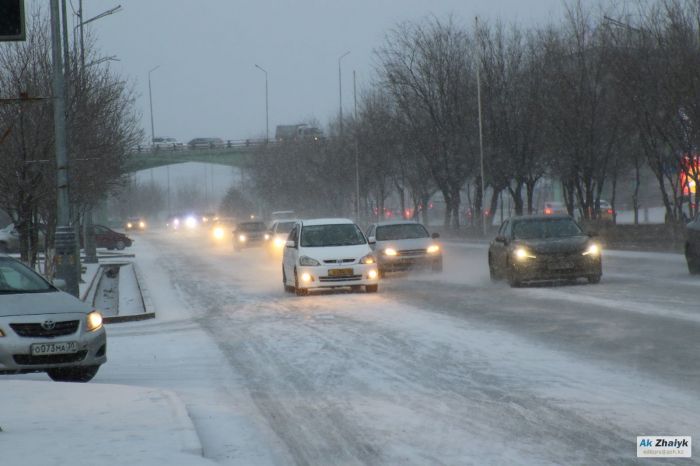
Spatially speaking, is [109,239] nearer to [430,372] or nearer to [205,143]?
[205,143]

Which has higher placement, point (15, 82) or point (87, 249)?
point (15, 82)

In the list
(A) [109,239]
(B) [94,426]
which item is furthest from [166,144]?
(B) [94,426]

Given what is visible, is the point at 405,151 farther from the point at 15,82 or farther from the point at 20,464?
the point at 20,464

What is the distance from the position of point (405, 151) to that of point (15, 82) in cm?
4584

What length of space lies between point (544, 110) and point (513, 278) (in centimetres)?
3144

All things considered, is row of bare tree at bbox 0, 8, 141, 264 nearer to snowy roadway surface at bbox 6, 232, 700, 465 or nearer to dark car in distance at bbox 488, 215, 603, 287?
snowy roadway surface at bbox 6, 232, 700, 465

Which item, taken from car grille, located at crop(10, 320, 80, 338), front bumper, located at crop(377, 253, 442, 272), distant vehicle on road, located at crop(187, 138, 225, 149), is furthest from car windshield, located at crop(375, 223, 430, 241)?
distant vehicle on road, located at crop(187, 138, 225, 149)

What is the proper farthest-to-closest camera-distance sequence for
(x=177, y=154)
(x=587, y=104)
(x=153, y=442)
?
(x=177, y=154) → (x=587, y=104) → (x=153, y=442)

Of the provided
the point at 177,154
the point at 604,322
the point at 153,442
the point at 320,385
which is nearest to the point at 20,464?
the point at 153,442

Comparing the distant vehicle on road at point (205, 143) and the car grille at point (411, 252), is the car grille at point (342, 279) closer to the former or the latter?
the car grille at point (411, 252)

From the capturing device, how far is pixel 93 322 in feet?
40.4

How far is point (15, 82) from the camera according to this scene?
27281 mm

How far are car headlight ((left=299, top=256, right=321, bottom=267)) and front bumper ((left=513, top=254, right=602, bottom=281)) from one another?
14.7 feet

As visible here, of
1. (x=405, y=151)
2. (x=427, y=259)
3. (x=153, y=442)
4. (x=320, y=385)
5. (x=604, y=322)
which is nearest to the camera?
(x=153, y=442)
